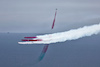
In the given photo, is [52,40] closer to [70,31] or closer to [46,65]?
[70,31]

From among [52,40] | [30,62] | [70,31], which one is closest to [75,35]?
[70,31]

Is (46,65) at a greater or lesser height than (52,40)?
lesser

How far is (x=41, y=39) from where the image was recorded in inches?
1184

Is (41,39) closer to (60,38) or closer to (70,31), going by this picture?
(60,38)

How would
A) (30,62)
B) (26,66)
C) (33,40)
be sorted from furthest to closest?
(30,62), (26,66), (33,40)

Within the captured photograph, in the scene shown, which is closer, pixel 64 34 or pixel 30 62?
pixel 64 34

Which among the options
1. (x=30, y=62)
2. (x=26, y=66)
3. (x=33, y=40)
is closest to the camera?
(x=33, y=40)

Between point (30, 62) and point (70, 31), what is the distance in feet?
117

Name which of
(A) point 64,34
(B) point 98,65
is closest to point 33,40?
(A) point 64,34

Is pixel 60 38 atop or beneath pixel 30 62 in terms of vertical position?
atop

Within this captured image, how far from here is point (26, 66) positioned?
2224 inches

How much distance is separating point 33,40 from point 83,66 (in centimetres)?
3272

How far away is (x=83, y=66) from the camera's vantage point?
57375 millimetres

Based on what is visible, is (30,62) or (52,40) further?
(30,62)
